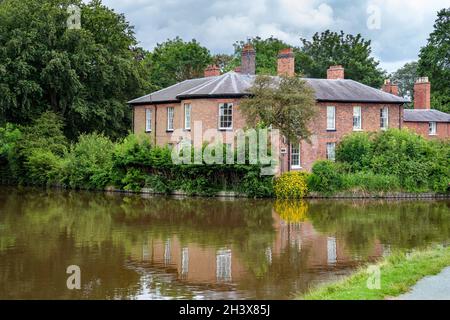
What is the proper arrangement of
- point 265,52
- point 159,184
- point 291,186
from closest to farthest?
point 291,186 → point 159,184 → point 265,52

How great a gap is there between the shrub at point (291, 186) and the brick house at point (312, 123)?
3.38 m

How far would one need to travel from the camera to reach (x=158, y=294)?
14.1 meters

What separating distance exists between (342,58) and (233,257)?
60.0 m

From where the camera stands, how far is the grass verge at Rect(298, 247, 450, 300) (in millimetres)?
12172

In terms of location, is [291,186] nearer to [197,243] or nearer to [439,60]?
[197,243]

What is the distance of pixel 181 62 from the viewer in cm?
7338

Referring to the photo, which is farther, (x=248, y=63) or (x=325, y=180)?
(x=248, y=63)

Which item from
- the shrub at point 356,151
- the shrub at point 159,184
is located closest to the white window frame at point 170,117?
the shrub at point 159,184

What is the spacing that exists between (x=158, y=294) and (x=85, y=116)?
37132 millimetres

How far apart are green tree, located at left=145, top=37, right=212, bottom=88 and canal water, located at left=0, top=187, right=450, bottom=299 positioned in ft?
126

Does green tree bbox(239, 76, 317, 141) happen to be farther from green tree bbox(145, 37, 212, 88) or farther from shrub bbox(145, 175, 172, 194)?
green tree bbox(145, 37, 212, 88)

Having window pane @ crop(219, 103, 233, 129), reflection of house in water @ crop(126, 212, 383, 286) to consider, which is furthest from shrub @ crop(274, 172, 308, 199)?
reflection of house in water @ crop(126, 212, 383, 286)

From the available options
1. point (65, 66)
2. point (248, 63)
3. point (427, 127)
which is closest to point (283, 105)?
point (248, 63)
